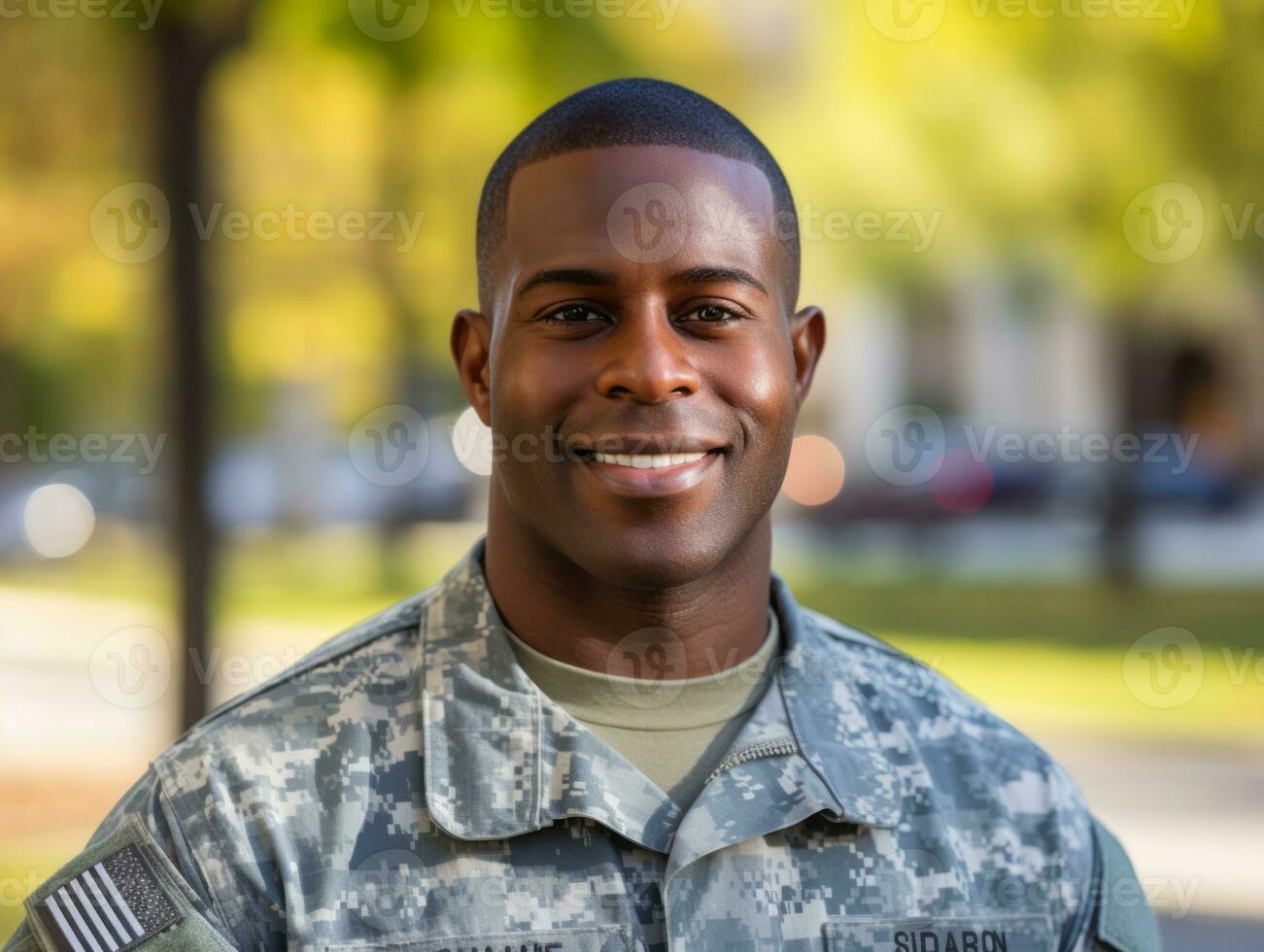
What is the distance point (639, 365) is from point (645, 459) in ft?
0.45

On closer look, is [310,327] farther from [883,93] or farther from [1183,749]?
[1183,749]

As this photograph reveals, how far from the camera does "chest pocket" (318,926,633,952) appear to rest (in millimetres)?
2074

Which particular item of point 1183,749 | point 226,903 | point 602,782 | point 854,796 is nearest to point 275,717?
point 226,903

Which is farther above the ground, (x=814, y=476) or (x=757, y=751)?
(x=814, y=476)

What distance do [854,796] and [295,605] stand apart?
1295 cm

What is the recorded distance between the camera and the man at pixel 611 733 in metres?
2.08

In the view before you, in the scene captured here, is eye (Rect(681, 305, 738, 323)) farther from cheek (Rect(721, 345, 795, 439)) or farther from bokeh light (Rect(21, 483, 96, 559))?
bokeh light (Rect(21, 483, 96, 559))

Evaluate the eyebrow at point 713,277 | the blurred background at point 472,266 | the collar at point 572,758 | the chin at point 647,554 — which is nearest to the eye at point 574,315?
the eyebrow at point 713,277

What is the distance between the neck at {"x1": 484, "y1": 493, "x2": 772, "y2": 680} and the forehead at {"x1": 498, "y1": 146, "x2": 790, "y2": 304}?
417 mm

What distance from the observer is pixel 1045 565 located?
1820 cm

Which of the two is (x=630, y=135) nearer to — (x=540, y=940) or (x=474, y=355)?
(x=474, y=355)

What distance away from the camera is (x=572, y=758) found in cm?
216

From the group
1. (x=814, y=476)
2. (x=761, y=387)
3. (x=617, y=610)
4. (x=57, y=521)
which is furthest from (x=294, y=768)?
(x=57, y=521)

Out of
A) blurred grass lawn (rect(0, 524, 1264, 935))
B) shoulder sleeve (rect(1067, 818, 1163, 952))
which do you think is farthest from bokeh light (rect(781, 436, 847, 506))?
shoulder sleeve (rect(1067, 818, 1163, 952))
